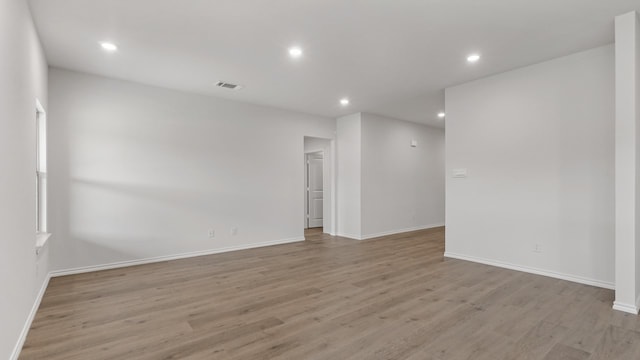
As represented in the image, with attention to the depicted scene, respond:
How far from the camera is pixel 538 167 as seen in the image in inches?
161

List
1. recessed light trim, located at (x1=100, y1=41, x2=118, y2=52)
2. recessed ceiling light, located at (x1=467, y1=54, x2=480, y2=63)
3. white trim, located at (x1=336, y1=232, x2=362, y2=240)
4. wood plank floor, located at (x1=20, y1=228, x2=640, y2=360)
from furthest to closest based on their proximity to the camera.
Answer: white trim, located at (x1=336, y1=232, x2=362, y2=240)
recessed ceiling light, located at (x1=467, y1=54, x2=480, y2=63)
recessed light trim, located at (x1=100, y1=41, x2=118, y2=52)
wood plank floor, located at (x1=20, y1=228, x2=640, y2=360)

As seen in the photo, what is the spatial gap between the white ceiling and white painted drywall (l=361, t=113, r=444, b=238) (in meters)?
2.29

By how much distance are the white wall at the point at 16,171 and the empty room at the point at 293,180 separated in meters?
0.03

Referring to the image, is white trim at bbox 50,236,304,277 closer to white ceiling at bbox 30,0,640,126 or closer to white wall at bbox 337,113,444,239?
white wall at bbox 337,113,444,239

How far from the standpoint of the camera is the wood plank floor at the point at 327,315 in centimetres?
228

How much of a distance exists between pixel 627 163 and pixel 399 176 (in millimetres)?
4721

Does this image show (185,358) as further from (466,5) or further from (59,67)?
(59,67)

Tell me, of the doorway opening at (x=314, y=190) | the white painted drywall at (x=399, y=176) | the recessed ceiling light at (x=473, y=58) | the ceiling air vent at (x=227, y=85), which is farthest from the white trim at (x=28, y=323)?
the doorway opening at (x=314, y=190)

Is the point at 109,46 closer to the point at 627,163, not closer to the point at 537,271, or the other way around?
the point at 627,163

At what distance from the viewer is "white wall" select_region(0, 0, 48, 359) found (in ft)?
6.39

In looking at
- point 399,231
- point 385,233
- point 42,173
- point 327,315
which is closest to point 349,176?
point 385,233

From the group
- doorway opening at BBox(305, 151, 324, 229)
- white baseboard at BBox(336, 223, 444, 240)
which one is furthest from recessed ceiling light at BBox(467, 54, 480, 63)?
doorway opening at BBox(305, 151, 324, 229)

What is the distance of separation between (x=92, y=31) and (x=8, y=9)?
46.6 inches

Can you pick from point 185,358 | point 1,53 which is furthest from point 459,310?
point 1,53
